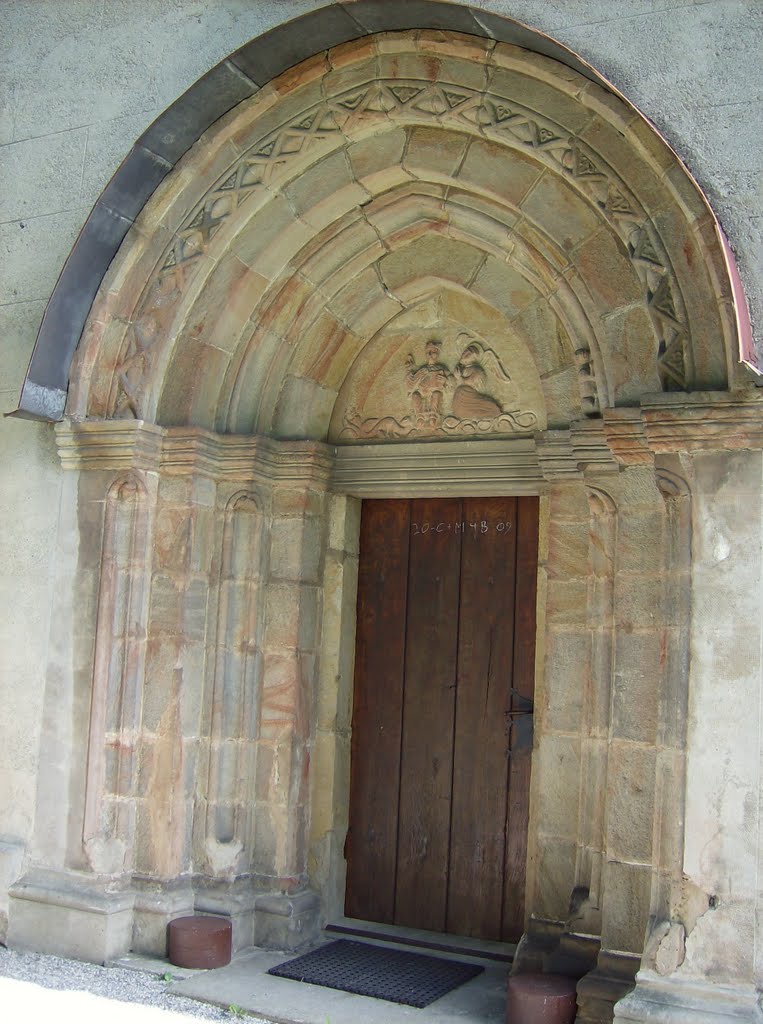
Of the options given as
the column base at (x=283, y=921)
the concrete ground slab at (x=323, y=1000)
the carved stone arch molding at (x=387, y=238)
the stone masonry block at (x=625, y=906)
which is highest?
the carved stone arch molding at (x=387, y=238)

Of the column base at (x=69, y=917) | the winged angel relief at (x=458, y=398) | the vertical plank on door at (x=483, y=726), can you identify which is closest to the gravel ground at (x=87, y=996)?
the column base at (x=69, y=917)

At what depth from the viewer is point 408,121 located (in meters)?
5.03

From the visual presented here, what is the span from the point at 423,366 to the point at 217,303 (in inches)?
40.4

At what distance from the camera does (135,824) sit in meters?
5.35

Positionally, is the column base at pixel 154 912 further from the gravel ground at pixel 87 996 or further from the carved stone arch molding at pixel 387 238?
the carved stone arch molding at pixel 387 238

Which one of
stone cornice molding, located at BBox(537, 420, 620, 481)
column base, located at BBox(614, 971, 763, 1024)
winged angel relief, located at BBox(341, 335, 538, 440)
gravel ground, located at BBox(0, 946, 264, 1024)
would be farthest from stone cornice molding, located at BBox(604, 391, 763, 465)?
gravel ground, located at BBox(0, 946, 264, 1024)

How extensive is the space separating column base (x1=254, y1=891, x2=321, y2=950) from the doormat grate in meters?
0.09

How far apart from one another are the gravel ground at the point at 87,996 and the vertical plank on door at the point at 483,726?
1.32 metres

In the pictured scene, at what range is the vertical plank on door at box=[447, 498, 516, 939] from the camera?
5457 mm

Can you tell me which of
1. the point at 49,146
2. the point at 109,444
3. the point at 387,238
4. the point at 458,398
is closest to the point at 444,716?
the point at 458,398

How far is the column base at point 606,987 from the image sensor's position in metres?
4.31

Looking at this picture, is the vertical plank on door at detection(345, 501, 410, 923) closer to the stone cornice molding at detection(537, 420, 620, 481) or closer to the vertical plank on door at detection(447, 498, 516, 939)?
the vertical plank on door at detection(447, 498, 516, 939)

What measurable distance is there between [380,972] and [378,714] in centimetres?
119

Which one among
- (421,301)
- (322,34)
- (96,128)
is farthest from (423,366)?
(96,128)
